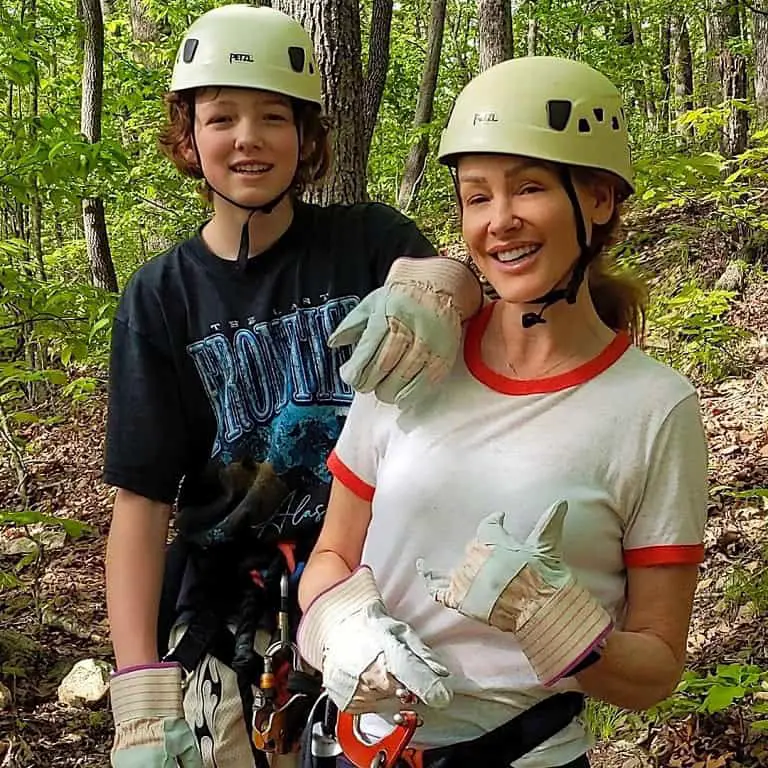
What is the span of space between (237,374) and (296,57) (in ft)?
2.88

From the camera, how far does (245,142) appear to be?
2.33 metres

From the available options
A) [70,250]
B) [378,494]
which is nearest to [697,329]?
[378,494]

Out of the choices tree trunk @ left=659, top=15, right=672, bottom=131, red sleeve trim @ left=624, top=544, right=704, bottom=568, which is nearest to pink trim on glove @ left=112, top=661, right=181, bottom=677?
red sleeve trim @ left=624, top=544, right=704, bottom=568

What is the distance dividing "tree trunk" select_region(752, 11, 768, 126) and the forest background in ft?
0.07

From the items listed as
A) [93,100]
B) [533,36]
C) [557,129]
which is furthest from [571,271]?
[533,36]

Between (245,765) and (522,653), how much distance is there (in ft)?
3.74

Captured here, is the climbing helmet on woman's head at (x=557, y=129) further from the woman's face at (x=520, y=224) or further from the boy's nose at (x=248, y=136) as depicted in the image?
the boy's nose at (x=248, y=136)

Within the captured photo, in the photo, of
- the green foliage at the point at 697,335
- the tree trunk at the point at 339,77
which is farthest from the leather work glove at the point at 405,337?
the green foliage at the point at 697,335

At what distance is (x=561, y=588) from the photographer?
1566 mm

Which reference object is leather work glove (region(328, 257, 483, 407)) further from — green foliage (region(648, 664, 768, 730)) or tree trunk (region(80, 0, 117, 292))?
tree trunk (region(80, 0, 117, 292))

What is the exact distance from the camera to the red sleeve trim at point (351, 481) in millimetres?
1979

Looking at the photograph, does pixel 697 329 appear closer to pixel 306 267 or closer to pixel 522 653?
pixel 306 267

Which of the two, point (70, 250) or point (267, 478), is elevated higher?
point (70, 250)

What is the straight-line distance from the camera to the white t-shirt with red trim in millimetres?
1720
